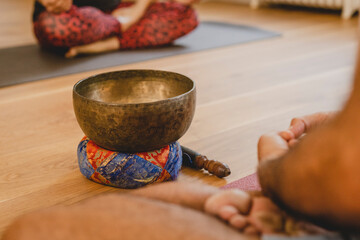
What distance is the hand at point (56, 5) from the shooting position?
228 centimetres

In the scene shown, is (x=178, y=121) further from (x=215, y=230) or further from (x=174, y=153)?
(x=215, y=230)

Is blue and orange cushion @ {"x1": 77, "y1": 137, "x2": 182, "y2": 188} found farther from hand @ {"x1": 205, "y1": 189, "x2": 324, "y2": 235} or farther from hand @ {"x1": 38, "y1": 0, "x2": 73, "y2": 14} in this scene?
hand @ {"x1": 38, "y1": 0, "x2": 73, "y2": 14}

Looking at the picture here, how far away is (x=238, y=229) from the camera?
24.4 inches

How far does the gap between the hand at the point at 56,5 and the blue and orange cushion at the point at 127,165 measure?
1400 mm

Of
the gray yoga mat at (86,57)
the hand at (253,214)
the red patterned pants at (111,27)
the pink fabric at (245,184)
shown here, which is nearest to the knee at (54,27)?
the red patterned pants at (111,27)

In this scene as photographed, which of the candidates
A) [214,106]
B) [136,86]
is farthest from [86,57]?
[136,86]

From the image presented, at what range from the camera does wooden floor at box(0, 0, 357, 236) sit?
1.16 metres

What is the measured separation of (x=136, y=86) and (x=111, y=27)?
1417 mm

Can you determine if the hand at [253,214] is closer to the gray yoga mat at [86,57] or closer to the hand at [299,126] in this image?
the hand at [299,126]

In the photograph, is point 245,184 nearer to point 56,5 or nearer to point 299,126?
point 299,126

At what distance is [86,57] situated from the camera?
245 cm

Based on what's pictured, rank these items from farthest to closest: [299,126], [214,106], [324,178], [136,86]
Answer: [214,106] < [136,86] < [299,126] < [324,178]

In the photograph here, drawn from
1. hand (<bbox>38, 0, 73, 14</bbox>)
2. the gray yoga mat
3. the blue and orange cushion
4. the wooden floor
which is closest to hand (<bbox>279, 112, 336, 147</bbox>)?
the wooden floor

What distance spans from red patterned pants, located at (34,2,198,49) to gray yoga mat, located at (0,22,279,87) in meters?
0.08
